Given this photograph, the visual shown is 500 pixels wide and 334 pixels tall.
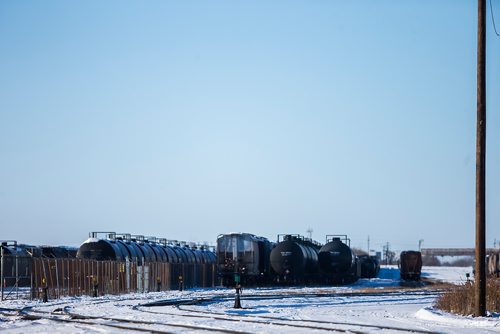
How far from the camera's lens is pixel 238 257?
53562 mm

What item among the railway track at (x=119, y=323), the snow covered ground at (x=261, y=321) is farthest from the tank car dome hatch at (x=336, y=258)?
the railway track at (x=119, y=323)

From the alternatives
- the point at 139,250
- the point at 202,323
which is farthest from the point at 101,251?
the point at 202,323

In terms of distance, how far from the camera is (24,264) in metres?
53.8

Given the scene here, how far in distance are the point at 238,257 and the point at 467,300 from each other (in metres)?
32.4

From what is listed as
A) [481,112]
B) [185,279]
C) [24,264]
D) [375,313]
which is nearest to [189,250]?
[185,279]

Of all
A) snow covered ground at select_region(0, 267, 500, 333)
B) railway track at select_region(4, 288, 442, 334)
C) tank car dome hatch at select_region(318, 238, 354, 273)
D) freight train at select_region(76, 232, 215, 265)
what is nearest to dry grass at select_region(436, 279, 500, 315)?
snow covered ground at select_region(0, 267, 500, 333)

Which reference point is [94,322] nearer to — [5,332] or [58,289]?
[5,332]

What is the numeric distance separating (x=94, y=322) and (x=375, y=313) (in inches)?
340

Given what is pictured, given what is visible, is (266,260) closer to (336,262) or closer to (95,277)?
(336,262)

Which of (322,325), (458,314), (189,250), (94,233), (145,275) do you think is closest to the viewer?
(322,325)

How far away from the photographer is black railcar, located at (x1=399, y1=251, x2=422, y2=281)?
239 ft

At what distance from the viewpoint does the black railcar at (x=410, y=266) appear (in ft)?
239

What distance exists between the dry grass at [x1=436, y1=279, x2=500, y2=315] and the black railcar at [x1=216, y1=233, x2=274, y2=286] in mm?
30374

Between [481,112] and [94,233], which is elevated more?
[481,112]
